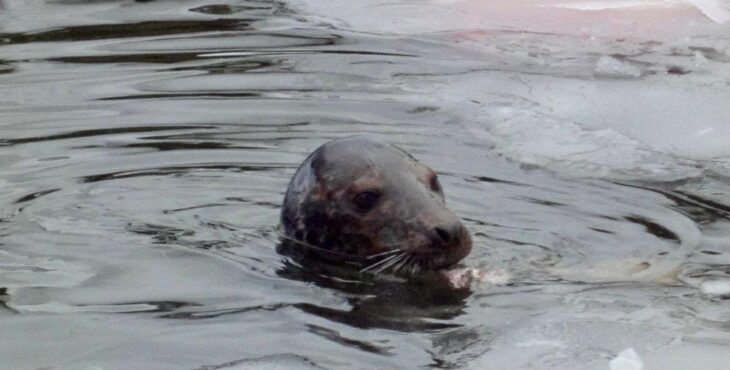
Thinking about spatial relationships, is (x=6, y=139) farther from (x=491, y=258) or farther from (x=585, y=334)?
(x=585, y=334)

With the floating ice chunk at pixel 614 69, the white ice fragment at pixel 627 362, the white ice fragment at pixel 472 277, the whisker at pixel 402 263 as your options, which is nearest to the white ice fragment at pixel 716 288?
the white ice fragment at pixel 472 277

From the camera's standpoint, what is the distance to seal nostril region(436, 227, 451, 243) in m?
5.02

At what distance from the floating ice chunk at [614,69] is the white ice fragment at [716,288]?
321 cm

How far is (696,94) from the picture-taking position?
752 cm

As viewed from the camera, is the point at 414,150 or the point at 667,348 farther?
the point at 414,150

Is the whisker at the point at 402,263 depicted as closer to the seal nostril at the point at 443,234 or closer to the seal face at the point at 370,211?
the seal face at the point at 370,211

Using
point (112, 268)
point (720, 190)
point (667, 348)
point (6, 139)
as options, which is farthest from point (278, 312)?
point (6, 139)

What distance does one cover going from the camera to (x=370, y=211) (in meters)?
5.35

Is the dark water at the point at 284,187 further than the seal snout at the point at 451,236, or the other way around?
the seal snout at the point at 451,236

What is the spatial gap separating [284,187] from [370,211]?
95cm

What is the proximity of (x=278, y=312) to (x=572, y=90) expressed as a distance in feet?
11.6

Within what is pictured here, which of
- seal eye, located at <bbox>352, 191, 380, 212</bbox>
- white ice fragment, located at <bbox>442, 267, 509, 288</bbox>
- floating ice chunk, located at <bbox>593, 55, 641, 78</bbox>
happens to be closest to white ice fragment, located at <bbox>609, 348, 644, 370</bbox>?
white ice fragment, located at <bbox>442, 267, 509, 288</bbox>

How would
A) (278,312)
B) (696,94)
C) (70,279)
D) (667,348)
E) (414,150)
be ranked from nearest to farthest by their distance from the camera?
(667,348)
(278,312)
(70,279)
(414,150)
(696,94)

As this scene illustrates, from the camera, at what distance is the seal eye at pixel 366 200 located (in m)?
5.37
